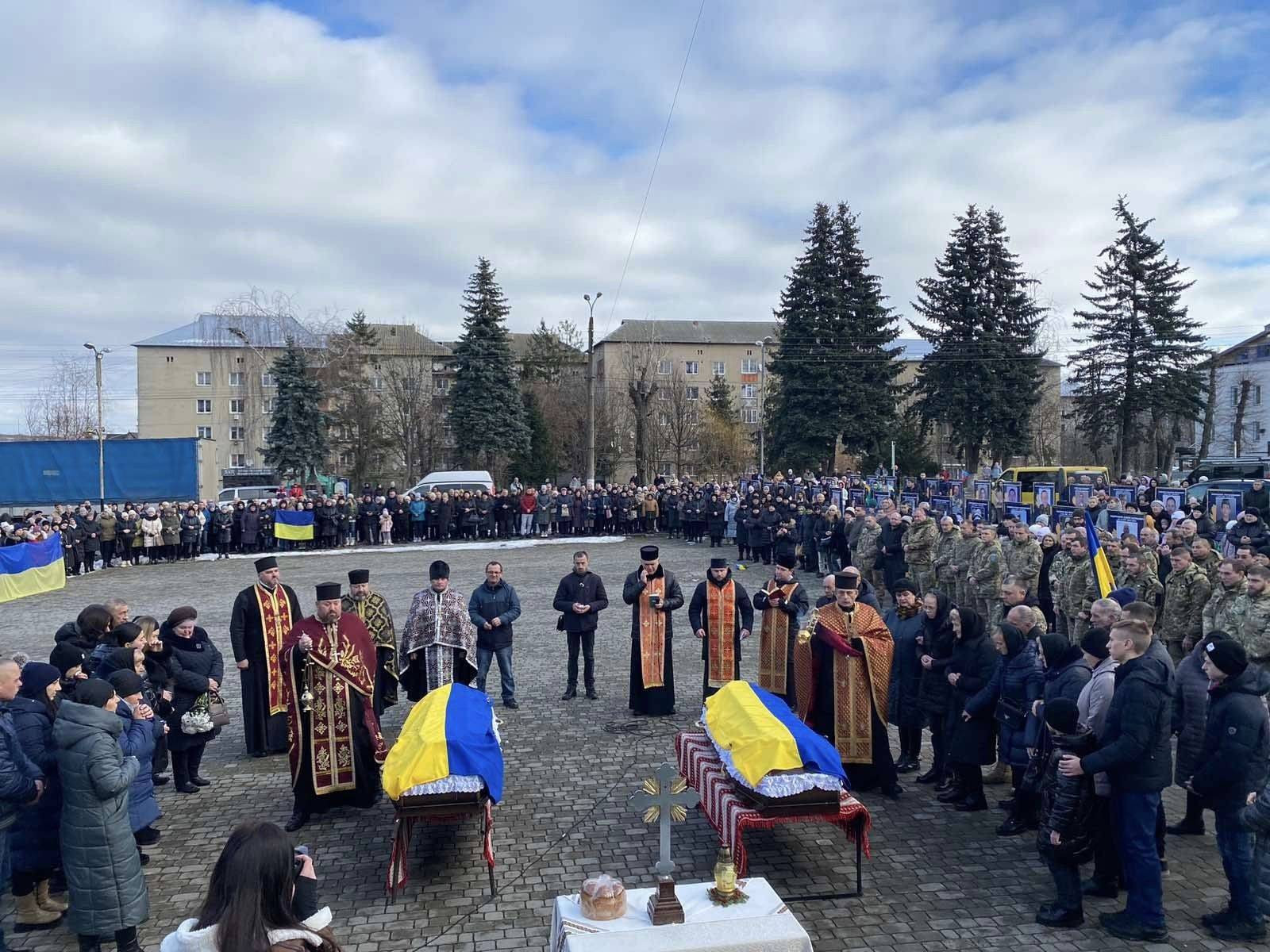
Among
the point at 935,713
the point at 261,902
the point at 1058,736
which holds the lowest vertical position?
the point at 935,713

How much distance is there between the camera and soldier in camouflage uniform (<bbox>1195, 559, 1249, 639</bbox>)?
8484 mm

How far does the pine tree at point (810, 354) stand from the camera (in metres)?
41.8

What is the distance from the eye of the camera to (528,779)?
838cm

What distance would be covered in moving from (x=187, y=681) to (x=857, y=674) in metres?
5.87

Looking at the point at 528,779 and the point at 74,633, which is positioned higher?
the point at 74,633

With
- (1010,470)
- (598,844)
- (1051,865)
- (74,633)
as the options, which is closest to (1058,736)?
(1051,865)

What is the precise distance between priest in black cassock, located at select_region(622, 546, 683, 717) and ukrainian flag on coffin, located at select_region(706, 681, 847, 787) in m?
3.51

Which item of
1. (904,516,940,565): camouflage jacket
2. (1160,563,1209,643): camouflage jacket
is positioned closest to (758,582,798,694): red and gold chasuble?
(1160,563,1209,643): camouflage jacket

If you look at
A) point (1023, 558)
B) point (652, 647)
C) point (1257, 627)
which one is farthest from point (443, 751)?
point (1023, 558)

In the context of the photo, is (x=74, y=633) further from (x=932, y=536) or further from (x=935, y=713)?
(x=932, y=536)

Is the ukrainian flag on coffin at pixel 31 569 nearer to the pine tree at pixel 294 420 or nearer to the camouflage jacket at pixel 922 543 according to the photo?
the camouflage jacket at pixel 922 543

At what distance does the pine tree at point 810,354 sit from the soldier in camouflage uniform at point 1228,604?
107 feet

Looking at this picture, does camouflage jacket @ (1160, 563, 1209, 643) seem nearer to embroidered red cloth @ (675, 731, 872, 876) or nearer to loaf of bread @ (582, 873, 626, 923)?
embroidered red cloth @ (675, 731, 872, 876)

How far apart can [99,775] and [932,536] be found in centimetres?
1346
